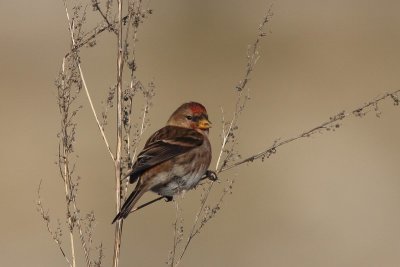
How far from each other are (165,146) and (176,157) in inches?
5.0

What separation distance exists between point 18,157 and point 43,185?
1.29 m

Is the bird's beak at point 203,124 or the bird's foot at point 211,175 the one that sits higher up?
the bird's beak at point 203,124

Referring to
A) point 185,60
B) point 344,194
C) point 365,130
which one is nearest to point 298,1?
point 185,60

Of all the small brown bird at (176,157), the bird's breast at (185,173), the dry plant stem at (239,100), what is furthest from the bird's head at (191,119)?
the dry plant stem at (239,100)

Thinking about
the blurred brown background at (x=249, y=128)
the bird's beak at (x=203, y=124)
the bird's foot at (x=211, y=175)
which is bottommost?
the bird's foot at (x=211, y=175)

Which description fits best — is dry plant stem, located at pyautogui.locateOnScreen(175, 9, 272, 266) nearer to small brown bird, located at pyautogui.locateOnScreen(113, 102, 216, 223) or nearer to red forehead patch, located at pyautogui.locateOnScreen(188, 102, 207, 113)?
small brown bird, located at pyautogui.locateOnScreen(113, 102, 216, 223)

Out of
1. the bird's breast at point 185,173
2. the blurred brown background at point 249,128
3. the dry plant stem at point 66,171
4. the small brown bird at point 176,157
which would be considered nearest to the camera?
the dry plant stem at point 66,171

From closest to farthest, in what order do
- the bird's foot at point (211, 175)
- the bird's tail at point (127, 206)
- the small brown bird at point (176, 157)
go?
the bird's tail at point (127, 206)
the bird's foot at point (211, 175)
the small brown bird at point (176, 157)

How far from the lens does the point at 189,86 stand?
59.7 feet

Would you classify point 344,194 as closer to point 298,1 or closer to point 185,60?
point 185,60

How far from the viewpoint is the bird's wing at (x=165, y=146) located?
24.3 feet

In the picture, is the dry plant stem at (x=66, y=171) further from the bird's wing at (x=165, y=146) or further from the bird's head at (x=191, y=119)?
the bird's head at (x=191, y=119)

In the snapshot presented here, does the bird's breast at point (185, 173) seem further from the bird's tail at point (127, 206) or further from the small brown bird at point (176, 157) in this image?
the bird's tail at point (127, 206)

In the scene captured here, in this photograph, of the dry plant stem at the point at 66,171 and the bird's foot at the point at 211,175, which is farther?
the bird's foot at the point at 211,175
